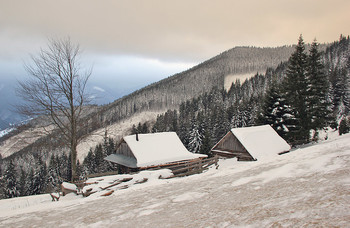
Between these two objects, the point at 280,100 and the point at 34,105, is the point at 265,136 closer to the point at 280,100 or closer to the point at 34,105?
the point at 280,100

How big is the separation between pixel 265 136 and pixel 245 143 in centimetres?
368

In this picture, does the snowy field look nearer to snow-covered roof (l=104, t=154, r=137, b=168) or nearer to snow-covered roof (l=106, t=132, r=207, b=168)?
snow-covered roof (l=106, t=132, r=207, b=168)

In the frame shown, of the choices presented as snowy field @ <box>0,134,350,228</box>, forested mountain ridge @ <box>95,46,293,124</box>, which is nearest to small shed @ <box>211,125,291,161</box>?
snowy field @ <box>0,134,350,228</box>

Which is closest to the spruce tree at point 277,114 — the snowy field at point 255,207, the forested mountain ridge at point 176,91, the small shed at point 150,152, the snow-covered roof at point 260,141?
the snow-covered roof at point 260,141

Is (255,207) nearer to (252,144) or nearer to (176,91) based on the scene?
(252,144)

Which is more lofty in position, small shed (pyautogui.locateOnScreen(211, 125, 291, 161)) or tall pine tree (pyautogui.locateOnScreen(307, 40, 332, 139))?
tall pine tree (pyautogui.locateOnScreen(307, 40, 332, 139))

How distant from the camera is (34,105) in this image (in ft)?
47.9

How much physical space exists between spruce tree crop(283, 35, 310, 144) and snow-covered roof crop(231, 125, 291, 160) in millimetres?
4380

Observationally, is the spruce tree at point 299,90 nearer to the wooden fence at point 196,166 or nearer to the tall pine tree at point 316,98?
the tall pine tree at point 316,98

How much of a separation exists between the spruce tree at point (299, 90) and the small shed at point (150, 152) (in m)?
14.7

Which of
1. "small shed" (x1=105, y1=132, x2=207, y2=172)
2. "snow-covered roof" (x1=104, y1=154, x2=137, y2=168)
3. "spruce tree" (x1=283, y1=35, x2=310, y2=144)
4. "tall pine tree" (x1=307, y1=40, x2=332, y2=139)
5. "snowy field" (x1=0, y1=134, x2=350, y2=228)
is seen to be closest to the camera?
"snowy field" (x1=0, y1=134, x2=350, y2=228)

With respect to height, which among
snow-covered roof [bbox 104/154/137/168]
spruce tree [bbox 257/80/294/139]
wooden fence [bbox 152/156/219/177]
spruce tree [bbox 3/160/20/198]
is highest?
spruce tree [bbox 257/80/294/139]

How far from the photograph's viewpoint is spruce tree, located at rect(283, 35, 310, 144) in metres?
27.5

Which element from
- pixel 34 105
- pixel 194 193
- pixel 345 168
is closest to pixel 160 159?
pixel 34 105
